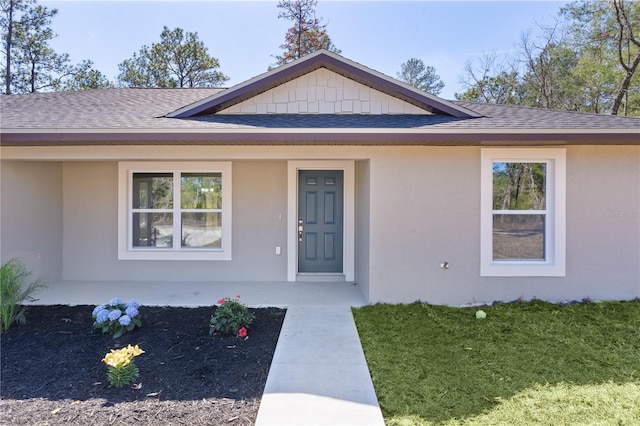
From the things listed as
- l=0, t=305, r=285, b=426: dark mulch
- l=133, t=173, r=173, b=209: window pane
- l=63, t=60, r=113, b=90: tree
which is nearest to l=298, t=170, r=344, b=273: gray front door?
l=0, t=305, r=285, b=426: dark mulch

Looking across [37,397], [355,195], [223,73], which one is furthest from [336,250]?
[223,73]

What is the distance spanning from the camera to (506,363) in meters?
3.97

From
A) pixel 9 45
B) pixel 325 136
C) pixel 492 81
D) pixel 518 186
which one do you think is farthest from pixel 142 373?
pixel 9 45

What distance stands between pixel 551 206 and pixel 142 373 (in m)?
6.34

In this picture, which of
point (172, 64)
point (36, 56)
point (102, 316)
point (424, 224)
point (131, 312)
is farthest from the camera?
point (172, 64)

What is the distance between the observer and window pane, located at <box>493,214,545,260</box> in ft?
20.4

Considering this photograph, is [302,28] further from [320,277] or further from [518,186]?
[518,186]

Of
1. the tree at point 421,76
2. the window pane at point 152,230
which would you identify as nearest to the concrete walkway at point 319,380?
the window pane at point 152,230

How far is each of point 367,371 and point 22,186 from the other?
6.63m

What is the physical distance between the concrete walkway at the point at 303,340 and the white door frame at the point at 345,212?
45cm

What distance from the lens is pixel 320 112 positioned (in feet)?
22.2

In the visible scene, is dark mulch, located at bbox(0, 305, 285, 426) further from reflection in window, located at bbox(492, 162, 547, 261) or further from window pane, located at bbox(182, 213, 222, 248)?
reflection in window, located at bbox(492, 162, 547, 261)

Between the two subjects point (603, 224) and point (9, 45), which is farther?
point (9, 45)

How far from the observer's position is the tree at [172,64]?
2291cm
